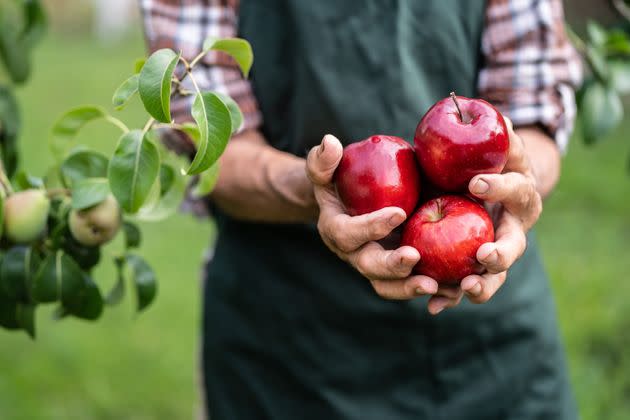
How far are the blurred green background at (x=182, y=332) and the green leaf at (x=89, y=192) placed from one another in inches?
45.5

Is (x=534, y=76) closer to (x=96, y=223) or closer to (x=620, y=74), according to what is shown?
(x=620, y=74)

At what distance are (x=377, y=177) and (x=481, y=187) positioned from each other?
15cm

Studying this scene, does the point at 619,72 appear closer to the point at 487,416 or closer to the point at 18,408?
the point at 487,416

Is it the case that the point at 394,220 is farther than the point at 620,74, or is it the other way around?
the point at 620,74

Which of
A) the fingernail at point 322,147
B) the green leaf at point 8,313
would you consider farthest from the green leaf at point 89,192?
the fingernail at point 322,147

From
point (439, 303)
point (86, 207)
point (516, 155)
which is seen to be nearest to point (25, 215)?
point (86, 207)

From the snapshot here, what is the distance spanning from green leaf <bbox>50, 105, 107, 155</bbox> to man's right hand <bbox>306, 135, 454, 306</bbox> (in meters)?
0.36

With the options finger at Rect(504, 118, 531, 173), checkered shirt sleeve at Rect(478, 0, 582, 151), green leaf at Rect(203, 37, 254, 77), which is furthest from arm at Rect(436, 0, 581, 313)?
green leaf at Rect(203, 37, 254, 77)

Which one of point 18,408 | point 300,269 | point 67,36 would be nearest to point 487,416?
point 300,269

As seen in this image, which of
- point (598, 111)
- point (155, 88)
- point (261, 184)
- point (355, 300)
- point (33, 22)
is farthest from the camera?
point (598, 111)

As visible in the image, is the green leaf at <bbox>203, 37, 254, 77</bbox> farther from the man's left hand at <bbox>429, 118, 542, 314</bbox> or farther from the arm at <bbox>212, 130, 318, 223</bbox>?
the man's left hand at <bbox>429, 118, 542, 314</bbox>

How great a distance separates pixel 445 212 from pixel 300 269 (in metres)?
0.47

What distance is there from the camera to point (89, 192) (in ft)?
3.85

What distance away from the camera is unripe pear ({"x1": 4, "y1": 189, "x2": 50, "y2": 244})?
1.19 meters
